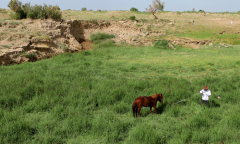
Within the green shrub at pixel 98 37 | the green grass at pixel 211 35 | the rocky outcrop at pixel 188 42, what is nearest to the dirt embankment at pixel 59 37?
the rocky outcrop at pixel 188 42

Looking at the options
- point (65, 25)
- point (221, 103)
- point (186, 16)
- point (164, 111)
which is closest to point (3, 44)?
point (65, 25)

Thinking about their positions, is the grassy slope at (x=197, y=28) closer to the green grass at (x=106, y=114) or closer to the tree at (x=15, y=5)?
the tree at (x=15, y=5)

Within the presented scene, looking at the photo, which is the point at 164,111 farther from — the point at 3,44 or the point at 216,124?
the point at 3,44

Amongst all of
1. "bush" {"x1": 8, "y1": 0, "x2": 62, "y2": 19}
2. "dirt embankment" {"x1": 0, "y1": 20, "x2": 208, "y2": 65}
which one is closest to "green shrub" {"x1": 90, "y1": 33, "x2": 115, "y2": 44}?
"dirt embankment" {"x1": 0, "y1": 20, "x2": 208, "y2": 65}

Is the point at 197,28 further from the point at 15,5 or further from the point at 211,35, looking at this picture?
the point at 15,5

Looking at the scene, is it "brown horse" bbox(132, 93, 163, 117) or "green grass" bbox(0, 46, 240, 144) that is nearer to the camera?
"green grass" bbox(0, 46, 240, 144)

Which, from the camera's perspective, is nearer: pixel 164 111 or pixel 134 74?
pixel 164 111

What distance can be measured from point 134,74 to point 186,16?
25.2m

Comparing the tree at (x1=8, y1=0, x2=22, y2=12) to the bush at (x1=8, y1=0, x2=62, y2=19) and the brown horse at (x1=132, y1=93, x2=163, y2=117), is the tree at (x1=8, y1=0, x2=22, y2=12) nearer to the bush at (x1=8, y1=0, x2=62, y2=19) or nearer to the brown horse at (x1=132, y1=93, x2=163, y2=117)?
the bush at (x1=8, y1=0, x2=62, y2=19)

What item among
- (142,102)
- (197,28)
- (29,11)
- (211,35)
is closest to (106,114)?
(142,102)

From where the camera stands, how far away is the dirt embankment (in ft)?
37.2

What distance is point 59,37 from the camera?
1538 cm

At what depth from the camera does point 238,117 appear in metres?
3.81

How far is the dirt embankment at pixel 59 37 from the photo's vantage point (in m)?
11.3
